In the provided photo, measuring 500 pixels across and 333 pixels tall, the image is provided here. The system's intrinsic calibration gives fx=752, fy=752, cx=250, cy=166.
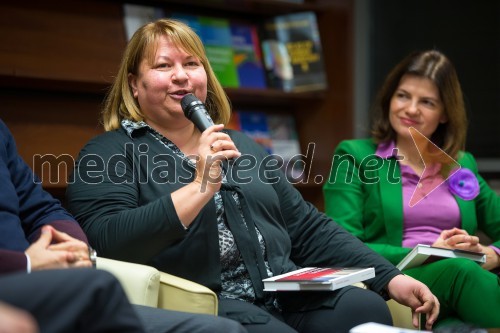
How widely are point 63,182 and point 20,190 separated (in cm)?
120

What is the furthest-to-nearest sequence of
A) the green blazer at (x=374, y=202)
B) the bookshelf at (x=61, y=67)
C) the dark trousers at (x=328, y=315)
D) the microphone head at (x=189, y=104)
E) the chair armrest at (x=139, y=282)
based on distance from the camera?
the bookshelf at (x=61, y=67), the green blazer at (x=374, y=202), the microphone head at (x=189, y=104), the dark trousers at (x=328, y=315), the chair armrest at (x=139, y=282)

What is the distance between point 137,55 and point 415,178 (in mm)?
1171

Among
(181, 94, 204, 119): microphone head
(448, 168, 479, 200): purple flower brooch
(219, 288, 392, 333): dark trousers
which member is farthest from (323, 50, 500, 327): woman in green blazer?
(181, 94, 204, 119): microphone head

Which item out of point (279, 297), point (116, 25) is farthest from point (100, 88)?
point (279, 297)

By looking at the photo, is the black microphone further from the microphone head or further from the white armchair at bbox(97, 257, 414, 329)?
the white armchair at bbox(97, 257, 414, 329)

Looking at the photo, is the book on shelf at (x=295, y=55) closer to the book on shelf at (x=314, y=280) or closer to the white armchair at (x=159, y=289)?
the book on shelf at (x=314, y=280)

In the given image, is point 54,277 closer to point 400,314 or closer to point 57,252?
point 57,252

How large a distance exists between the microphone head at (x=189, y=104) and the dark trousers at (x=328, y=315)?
0.53 metres

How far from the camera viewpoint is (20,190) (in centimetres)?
206

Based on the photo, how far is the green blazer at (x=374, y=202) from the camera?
274 cm

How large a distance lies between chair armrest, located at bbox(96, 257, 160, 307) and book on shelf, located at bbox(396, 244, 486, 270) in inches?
35.7

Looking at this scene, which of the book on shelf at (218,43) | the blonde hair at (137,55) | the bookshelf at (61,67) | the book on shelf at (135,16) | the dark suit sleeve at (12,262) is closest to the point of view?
the dark suit sleeve at (12,262)

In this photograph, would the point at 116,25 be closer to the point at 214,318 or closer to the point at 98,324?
the point at 214,318

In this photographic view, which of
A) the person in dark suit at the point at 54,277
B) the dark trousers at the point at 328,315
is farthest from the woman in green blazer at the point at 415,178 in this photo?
the person in dark suit at the point at 54,277
